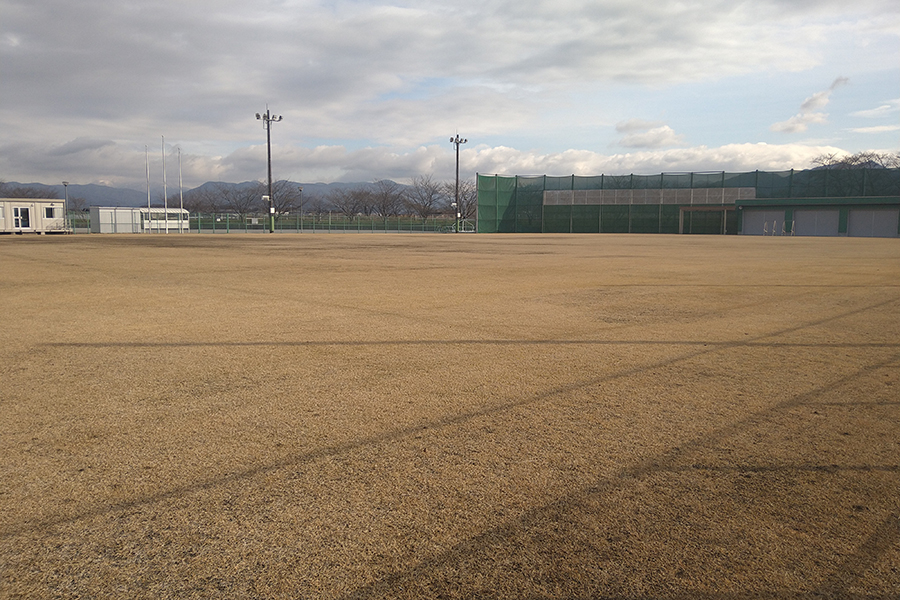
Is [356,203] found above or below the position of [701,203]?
above

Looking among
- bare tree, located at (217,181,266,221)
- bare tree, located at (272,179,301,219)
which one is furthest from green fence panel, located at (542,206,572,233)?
bare tree, located at (217,181,266,221)

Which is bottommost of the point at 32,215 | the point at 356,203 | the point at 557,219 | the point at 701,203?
the point at 32,215

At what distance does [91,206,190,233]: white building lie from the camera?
190 feet

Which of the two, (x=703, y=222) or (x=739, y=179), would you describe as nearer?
(x=739, y=179)

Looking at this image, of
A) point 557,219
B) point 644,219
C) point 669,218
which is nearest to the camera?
point 669,218

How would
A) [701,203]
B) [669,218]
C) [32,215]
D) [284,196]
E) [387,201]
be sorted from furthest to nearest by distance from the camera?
[387,201], [284,196], [669,218], [701,203], [32,215]

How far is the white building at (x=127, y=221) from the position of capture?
5803cm

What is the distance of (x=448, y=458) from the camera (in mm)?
3900

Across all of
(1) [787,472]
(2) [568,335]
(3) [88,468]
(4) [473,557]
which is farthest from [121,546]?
(2) [568,335]

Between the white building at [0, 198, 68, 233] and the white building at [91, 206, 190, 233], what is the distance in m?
5.54

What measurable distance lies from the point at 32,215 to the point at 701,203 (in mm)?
60862

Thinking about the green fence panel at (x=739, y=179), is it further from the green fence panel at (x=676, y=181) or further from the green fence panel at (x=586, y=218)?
the green fence panel at (x=586, y=218)

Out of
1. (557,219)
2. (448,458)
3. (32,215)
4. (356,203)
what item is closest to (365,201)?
(356,203)

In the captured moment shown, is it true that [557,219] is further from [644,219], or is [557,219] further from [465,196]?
[465,196]
